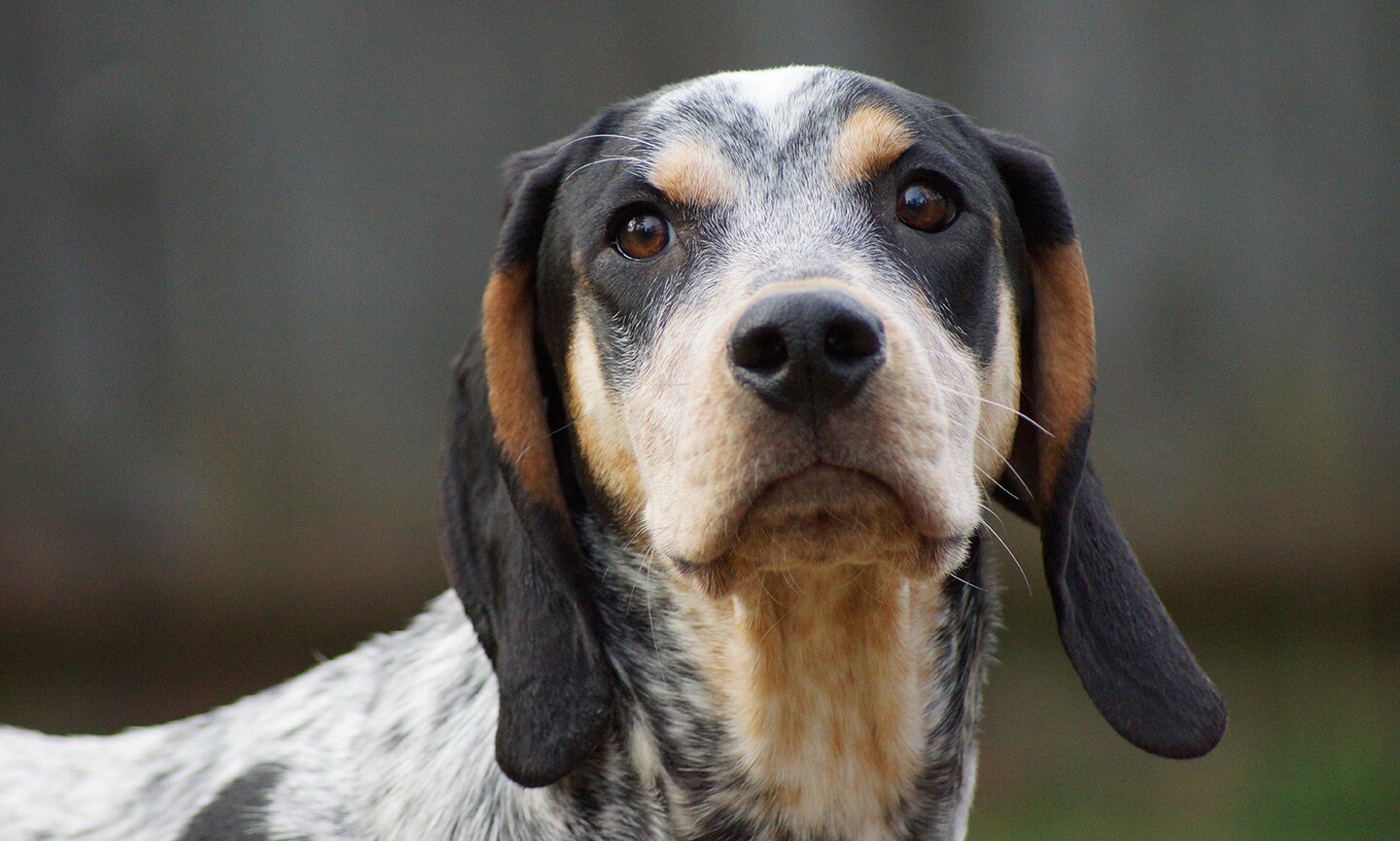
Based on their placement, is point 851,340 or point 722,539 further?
point 722,539

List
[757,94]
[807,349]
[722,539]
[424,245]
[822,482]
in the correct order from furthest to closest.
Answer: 1. [424,245]
2. [757,94]
3. [722,539]
4. [822,482]
5. [807,349]

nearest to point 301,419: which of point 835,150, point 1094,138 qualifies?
point 1094,138

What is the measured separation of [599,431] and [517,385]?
184 millimetres

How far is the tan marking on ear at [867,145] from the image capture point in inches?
103

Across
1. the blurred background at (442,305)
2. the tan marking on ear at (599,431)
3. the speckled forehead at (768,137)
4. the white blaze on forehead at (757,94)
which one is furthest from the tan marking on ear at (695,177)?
the blurred background at (442,305)

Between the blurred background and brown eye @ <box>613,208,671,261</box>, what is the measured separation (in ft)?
10.5

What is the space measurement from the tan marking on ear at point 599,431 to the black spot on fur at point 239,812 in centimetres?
92

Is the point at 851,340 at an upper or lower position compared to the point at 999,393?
upper

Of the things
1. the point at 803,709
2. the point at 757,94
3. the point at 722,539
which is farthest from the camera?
the point at 757,94

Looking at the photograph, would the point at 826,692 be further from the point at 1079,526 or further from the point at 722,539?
the point at 1079,526

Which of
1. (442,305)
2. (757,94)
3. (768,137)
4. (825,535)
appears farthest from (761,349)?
(442,305)

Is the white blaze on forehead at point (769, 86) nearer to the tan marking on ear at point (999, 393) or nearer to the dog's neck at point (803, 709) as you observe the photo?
the tan marking on ear at point (999, 393)

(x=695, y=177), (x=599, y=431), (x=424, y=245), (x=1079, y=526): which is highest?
(x=695, y=177)

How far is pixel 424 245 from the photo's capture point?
589 centimetres
